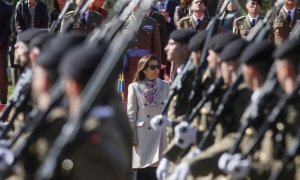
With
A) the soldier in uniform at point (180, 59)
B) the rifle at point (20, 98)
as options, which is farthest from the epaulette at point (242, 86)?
the rifle at point (20, 98)

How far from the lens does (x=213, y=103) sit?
31.9 ft

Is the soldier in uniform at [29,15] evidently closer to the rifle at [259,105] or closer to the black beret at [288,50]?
the rifle at [259,105]

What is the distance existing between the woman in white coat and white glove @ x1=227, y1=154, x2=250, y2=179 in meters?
4.36

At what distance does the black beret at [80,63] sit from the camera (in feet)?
24.5

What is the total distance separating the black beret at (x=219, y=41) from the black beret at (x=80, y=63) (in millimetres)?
1893

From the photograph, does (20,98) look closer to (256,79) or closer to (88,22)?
(256,79)

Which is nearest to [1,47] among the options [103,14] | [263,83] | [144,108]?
[103,14]

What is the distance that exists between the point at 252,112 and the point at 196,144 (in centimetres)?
123

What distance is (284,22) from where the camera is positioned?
15.1m

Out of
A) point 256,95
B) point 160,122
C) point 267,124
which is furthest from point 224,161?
point 160,122

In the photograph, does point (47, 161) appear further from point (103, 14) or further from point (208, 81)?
point (103, 14)

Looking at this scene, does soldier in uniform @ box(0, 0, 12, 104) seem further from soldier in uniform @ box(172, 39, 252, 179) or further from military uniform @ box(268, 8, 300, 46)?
soldier in uniform @ box(172, 39, 252, 179)

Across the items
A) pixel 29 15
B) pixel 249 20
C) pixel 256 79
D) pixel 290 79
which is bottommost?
pixel 29 15

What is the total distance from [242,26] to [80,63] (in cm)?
762
